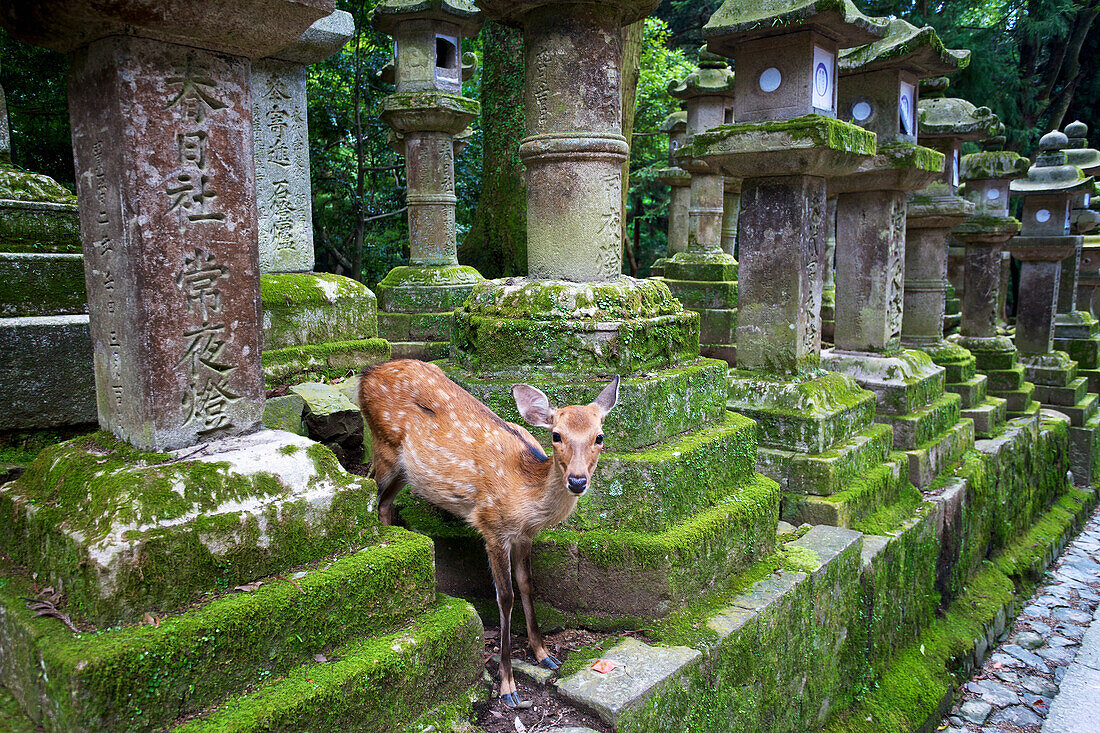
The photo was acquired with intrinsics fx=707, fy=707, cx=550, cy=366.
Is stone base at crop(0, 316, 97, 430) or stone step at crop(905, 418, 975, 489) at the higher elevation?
stone base at crop(0, 316, 97, 430)

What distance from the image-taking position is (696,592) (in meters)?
3.36

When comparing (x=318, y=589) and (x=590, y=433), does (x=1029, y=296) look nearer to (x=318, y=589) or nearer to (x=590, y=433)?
(x=590, y=433)

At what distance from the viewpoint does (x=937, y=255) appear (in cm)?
814

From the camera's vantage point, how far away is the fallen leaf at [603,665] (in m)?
2.85

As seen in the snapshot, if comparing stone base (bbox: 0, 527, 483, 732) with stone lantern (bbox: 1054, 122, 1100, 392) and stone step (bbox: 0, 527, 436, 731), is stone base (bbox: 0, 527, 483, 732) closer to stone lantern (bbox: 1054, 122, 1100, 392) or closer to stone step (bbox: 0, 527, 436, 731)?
stone step (bbox: 0, 527, 436, 731)

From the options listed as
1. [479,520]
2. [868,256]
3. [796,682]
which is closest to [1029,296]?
[868,256]

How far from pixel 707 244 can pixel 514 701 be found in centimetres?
868

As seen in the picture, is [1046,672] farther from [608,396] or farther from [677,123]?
[677,123]

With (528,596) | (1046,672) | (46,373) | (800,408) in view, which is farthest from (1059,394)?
(46,373)

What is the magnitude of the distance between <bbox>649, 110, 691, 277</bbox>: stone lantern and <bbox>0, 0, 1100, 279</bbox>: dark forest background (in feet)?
2.41

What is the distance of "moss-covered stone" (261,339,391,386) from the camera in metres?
4.42

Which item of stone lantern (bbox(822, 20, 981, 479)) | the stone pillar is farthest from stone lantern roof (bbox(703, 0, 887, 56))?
the stone pillar

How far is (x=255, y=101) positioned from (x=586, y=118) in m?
2.67

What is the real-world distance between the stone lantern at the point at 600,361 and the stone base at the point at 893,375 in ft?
9.30
